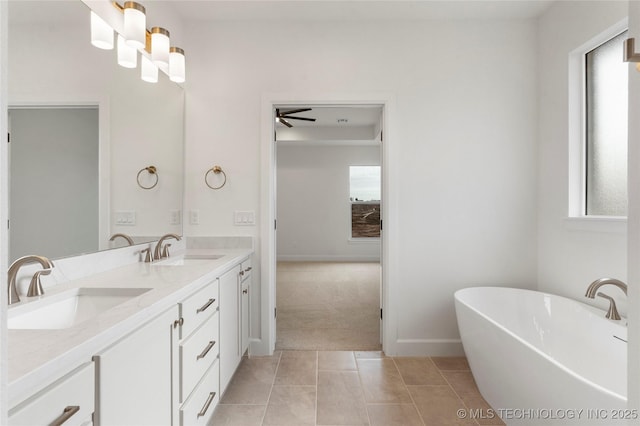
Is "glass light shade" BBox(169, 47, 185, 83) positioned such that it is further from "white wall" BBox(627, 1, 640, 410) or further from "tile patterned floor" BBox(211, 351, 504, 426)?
"white wall" BBox(627, 1, 640, 410)

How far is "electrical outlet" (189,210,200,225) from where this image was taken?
2.65 meters

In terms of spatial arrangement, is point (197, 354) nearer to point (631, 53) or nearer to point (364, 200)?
point (631, 53)

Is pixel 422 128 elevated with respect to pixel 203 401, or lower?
elevated

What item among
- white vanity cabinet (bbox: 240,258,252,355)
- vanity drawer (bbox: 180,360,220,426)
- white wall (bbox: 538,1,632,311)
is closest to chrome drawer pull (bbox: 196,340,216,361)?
vanity drawer (bbox: 180,360,220,426)

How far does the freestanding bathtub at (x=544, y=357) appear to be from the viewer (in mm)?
1233

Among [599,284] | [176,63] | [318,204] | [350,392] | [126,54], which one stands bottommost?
[350,392]

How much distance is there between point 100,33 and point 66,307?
1.40 m

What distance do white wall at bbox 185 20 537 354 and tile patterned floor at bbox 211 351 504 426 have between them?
277mm

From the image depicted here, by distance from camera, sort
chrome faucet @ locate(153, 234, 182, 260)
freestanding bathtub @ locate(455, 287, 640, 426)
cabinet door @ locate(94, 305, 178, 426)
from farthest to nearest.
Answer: chrome faucet @ locate(153, 234, 182, 260), freestanding bathtub @ locate(455, 287, 640, 426), cabinet door @ locate(94, 305, 178, 426)

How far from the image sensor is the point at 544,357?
1390 millimetres

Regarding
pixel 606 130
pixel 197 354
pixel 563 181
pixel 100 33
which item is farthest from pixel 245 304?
pixel 606 130

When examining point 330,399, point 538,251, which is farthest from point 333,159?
point 330,399

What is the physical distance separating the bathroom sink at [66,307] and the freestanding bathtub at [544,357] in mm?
1761

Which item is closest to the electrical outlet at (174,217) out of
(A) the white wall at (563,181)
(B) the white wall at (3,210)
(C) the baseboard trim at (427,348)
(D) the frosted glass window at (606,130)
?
(C) the baseboard trim at (427,348)
